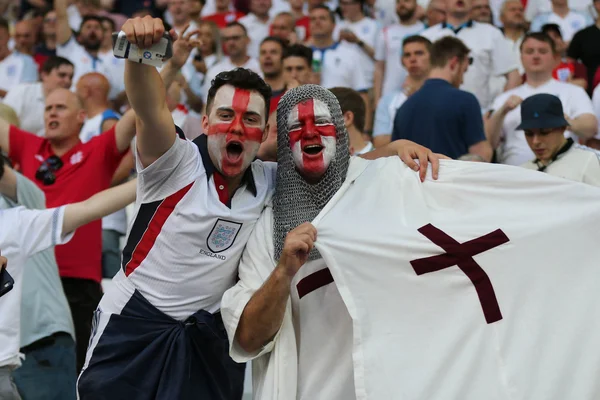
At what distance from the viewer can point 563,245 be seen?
12.1 ft

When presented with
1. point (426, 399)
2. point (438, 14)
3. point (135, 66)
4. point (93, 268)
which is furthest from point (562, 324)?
point (438, 14)

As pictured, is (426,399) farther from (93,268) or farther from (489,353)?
(93,268)

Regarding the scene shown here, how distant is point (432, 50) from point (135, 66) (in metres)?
3.95

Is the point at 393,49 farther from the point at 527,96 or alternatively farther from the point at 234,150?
the point at 234,150

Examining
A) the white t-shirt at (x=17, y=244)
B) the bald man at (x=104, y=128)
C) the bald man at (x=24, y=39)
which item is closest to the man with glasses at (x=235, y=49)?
the bald man at (x=104, y=128)

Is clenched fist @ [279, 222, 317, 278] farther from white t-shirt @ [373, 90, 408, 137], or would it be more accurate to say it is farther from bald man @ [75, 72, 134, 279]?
white t-shirt @ [373, 90, 408, 137]

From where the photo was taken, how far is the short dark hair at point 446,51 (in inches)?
275

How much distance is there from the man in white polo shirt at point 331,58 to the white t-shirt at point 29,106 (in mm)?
2718

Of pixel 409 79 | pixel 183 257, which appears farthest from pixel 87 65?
pixel 183 257

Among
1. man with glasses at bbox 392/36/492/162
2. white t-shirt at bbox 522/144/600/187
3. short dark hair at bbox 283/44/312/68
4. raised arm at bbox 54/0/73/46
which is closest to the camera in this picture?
white t-shirt at bbox 522/144/600/187

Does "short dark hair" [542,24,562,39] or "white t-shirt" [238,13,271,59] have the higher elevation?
"short dark hair" [542,24,562,39]

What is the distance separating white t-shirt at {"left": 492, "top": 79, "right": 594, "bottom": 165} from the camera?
7336 mm

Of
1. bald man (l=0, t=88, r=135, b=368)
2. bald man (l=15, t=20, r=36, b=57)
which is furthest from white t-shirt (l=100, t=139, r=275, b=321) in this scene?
bald man (l=15, t=20, r=36, b=57)

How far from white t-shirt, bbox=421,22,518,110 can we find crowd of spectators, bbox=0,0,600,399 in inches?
0.5
